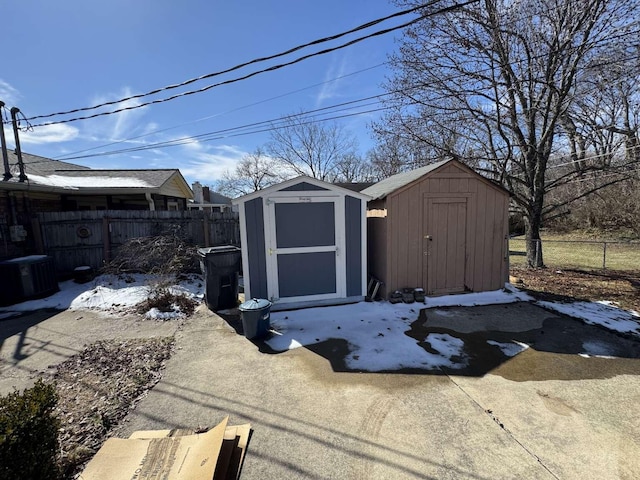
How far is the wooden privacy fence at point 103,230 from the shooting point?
8367 millimetres

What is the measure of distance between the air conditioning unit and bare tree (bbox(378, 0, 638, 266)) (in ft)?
36.0

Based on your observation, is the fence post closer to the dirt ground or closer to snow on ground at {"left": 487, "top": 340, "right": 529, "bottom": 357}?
snow on ground at {"left": 487, "top": 340, "right": 529, "bottom": 357}

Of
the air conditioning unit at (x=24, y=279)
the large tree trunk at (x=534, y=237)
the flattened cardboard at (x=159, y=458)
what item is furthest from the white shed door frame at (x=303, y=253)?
the large tree trunk at (x=534, y=237)

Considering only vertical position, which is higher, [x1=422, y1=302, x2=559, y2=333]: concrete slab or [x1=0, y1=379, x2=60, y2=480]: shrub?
[x1=0, y1=379, x2=60, y2=480]: shrub

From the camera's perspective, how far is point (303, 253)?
5.95 meters

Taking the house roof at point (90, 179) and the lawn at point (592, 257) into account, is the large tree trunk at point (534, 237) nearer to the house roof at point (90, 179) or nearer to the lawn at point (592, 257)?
the lawn at point (592, 257)

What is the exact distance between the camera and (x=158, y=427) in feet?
9.00

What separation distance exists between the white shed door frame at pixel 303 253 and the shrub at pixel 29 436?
12.9 ft

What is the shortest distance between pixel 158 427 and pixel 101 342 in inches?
107

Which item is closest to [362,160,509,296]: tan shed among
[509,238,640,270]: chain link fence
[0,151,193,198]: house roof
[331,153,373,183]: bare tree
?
Result: [509,238,640,270]: chain link fence

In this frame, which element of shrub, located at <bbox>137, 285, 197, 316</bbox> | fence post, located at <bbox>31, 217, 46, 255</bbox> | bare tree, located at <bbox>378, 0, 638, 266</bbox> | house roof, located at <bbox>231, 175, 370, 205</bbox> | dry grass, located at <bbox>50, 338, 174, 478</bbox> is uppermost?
bare tree, located at <bbox>378, 0, 638, 266</bbox>

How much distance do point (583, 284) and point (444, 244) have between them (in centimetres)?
435

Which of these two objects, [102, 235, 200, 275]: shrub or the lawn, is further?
the lawn

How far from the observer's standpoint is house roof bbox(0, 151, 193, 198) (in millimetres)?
8695
